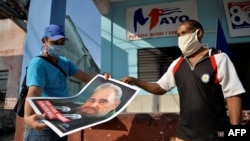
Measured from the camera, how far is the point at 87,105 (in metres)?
1.69

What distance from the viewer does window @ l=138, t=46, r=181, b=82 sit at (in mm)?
5301

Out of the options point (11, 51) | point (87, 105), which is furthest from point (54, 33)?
point (11, 51)

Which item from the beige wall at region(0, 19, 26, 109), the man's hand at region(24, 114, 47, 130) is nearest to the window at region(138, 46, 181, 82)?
the man's hand at region(24, 114, 47, 130)

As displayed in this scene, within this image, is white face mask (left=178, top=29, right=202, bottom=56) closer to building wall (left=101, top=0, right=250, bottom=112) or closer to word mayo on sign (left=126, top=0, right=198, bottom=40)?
building wall (left=101, top=0, right=250, bottom=112)

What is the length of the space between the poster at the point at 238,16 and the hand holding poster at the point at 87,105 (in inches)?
162

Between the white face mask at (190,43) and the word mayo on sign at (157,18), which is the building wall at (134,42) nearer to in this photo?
the word mayo on sign at (157,18)

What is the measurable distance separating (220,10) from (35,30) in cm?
395

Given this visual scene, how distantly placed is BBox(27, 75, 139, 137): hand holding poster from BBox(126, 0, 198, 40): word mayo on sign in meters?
3.76

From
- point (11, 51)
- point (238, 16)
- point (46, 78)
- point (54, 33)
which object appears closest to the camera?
point (46, 78)

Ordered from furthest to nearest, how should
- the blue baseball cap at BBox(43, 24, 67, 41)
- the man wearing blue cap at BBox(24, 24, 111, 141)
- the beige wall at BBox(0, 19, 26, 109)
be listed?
the beige wall at BBox(0, 19, 26, 109), the blue baseball cap at BBox(43, 24, 67, 41), the man wearing blue cap at BBox(24, 24, 111, 141)

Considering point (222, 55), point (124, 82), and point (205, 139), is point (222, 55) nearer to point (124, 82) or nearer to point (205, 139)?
point (205, 139)

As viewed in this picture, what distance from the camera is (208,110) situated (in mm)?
1374

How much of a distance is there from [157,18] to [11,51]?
32.9 feet

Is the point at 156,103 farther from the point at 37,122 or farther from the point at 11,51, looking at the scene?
the point at 11,51
